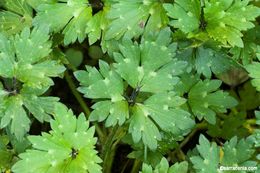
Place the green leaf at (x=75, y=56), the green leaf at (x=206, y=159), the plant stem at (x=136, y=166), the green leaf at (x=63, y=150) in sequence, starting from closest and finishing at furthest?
the green leaf at (x=63, y=150) < the green leaf at (x=206, y=159) < the plant stem at (x=136, y=166) < the green leaf at (x=75, y=56)

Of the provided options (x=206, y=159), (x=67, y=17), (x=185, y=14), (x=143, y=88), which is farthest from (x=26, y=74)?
(x=206, y=159)

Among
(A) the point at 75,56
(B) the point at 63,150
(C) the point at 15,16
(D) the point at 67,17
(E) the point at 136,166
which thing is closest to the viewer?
(B) the point at 63,150

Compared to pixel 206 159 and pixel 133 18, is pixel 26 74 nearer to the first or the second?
pixel 133 18

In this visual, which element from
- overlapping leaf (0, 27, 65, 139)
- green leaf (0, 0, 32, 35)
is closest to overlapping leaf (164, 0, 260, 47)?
overlapping leaf (0, 27, 65, 139)

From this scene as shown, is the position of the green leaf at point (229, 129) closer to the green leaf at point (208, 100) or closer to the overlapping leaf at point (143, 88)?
the green leaf at point (208, 100)

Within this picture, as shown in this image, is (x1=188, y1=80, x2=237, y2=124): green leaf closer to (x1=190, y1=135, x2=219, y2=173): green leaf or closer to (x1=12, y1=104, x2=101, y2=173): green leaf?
(x1=190, y1=135, x2=219, y2=173): green leaf

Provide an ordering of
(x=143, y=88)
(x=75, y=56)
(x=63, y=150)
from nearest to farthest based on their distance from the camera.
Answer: (x=63, y=150), (x=143, y=88), (x=75, y=56)

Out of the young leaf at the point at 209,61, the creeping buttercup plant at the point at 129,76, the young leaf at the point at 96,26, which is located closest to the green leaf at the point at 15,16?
the creeping buttercup plant at the point at 129,76
